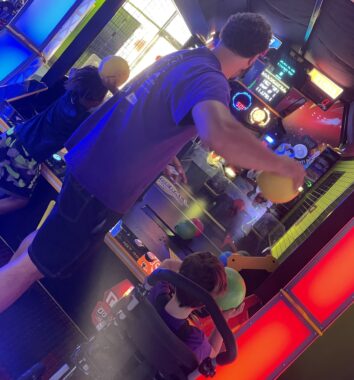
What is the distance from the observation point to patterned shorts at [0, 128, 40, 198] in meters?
2.57

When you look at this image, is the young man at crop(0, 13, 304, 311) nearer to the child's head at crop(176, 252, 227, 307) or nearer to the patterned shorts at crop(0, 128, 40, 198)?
the child's head at crop(176, 252, 227, 307)

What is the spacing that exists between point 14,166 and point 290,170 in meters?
1.98

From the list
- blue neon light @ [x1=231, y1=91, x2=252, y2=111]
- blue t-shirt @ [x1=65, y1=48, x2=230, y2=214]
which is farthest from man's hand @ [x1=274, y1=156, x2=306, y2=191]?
blue neon light @ [x1=231, y1=91, x2=252, y2=111]

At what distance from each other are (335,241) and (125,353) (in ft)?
4.13

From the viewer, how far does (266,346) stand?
2.00 meters

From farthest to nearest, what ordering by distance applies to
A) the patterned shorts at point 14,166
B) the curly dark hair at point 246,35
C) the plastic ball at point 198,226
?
the plastic ball at point 198,226 < the patterned shorts at point 14,166 < the curly dark hair at point 246,35

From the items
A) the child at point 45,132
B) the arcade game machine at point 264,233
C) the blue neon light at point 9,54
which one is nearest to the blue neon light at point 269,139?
the arcade game machine at point 264,233

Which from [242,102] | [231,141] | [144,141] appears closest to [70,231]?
[144,141]

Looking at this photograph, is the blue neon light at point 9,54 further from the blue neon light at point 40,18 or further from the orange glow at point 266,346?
the orange glow at point 266,346

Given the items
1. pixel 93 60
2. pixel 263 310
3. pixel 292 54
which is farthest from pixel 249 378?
pixel 292 54

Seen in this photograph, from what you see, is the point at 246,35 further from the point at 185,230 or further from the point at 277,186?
the point at 185,230

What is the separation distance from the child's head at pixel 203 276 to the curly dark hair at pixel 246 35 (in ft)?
3.14

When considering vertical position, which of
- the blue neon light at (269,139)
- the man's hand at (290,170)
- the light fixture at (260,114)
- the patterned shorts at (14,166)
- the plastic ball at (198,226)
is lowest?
the patterned shorts at (14,166)

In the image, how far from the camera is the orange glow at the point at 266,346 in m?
1.97
